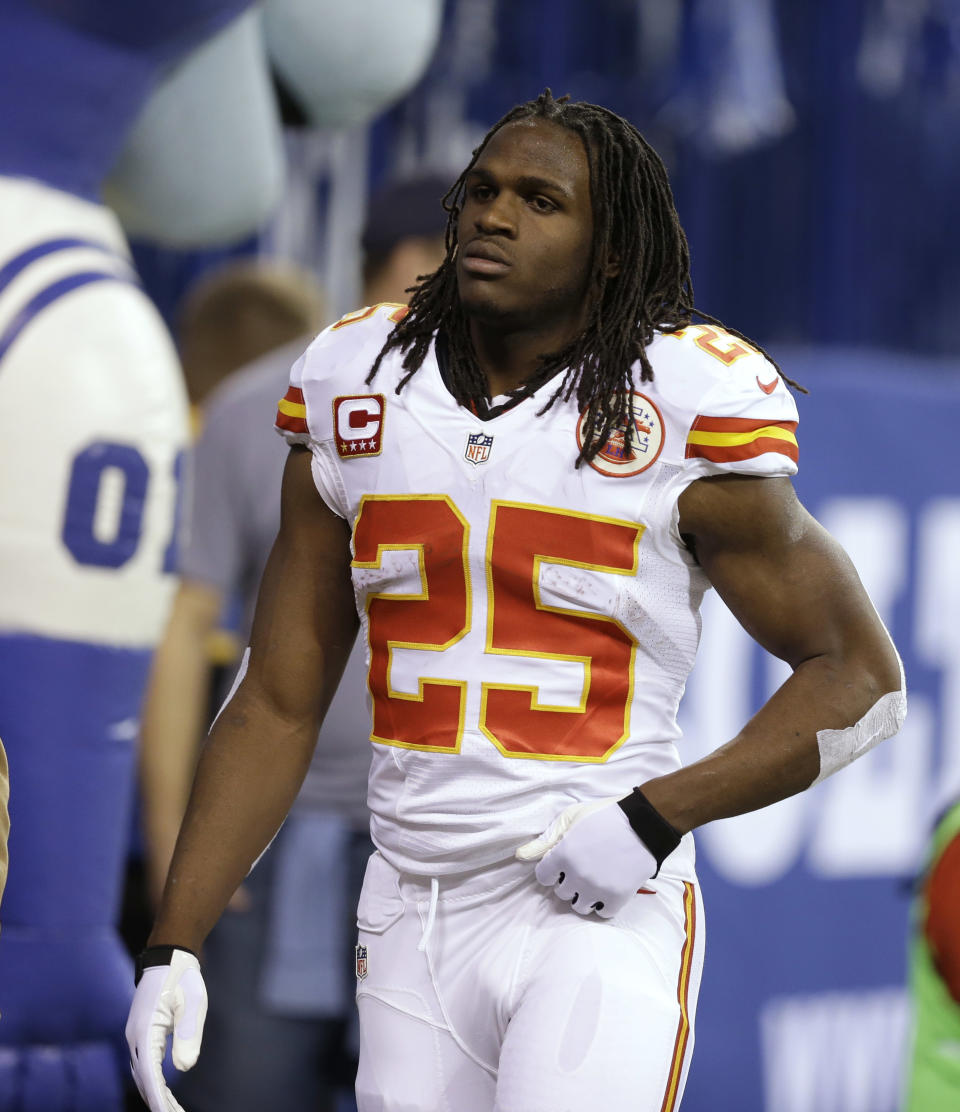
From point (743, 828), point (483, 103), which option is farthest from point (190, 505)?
point (483, 103)

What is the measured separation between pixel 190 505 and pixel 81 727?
2.20ft

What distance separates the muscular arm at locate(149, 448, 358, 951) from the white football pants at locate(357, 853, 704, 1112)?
0.18 metres

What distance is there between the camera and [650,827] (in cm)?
196

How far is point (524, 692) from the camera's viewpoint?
204cm

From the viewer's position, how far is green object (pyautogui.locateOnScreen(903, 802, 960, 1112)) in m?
2.63

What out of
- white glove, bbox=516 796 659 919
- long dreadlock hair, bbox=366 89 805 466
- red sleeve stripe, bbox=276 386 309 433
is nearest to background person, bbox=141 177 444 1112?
red sleeve stripe, bbox=276 386 309 433

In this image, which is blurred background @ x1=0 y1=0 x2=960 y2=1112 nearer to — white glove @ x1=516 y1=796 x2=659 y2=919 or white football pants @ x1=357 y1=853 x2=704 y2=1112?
white football pants @ x1=357 y1=853 x2=704 y2=1112

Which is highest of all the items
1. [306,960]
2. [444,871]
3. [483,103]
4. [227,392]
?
[483,103]

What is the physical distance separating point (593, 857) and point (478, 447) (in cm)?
47

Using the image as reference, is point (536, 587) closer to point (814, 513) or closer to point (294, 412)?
point (294, 412)

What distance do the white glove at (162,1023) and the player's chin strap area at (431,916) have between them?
0.25 metres

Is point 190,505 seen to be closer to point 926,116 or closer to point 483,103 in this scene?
point 483,103

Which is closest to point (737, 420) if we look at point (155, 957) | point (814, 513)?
point (155, 957)

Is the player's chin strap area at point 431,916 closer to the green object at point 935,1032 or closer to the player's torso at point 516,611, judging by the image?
the player's torso at point 516,611
